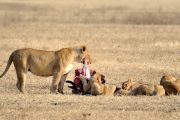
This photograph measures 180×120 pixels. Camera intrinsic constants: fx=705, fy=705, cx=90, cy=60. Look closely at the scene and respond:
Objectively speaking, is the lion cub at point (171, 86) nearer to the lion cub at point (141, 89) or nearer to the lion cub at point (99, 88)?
the lion cub at point (141, 89)

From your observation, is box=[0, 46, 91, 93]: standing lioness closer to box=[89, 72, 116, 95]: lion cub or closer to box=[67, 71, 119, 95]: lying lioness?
box=[67, 71, 119, 95]: lying lioness

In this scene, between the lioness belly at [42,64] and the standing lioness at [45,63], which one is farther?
the lioness belly at [42,64]

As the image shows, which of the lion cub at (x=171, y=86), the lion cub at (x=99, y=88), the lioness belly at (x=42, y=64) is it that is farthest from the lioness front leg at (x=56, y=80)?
the lion cub at (x=171, y=86)

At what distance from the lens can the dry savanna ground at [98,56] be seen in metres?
12.1

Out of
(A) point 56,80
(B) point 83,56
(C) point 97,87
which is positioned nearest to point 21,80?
(A) point 56,80

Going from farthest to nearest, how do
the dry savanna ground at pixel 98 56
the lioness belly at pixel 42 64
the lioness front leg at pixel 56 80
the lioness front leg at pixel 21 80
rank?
the lioness belly at pixel 42 64 < the lioness front leg at pixel 21 80 < the lioness front leg at pixel 56 80 < the dry savanna ground at pixel 98 56

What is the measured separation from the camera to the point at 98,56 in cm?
2300

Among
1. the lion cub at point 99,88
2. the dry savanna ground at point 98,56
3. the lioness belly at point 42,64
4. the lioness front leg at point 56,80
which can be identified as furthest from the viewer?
the lioness belly at point 42,64

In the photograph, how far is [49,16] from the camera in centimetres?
4338

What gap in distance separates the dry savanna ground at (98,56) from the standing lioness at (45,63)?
430mm

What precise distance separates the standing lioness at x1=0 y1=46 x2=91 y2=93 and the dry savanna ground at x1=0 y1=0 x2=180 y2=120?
43cm

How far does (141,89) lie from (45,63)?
2166 millimetres

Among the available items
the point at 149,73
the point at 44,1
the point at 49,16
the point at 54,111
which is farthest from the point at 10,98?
the point at 44,1

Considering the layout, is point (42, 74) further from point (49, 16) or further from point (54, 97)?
point (49, 16)
